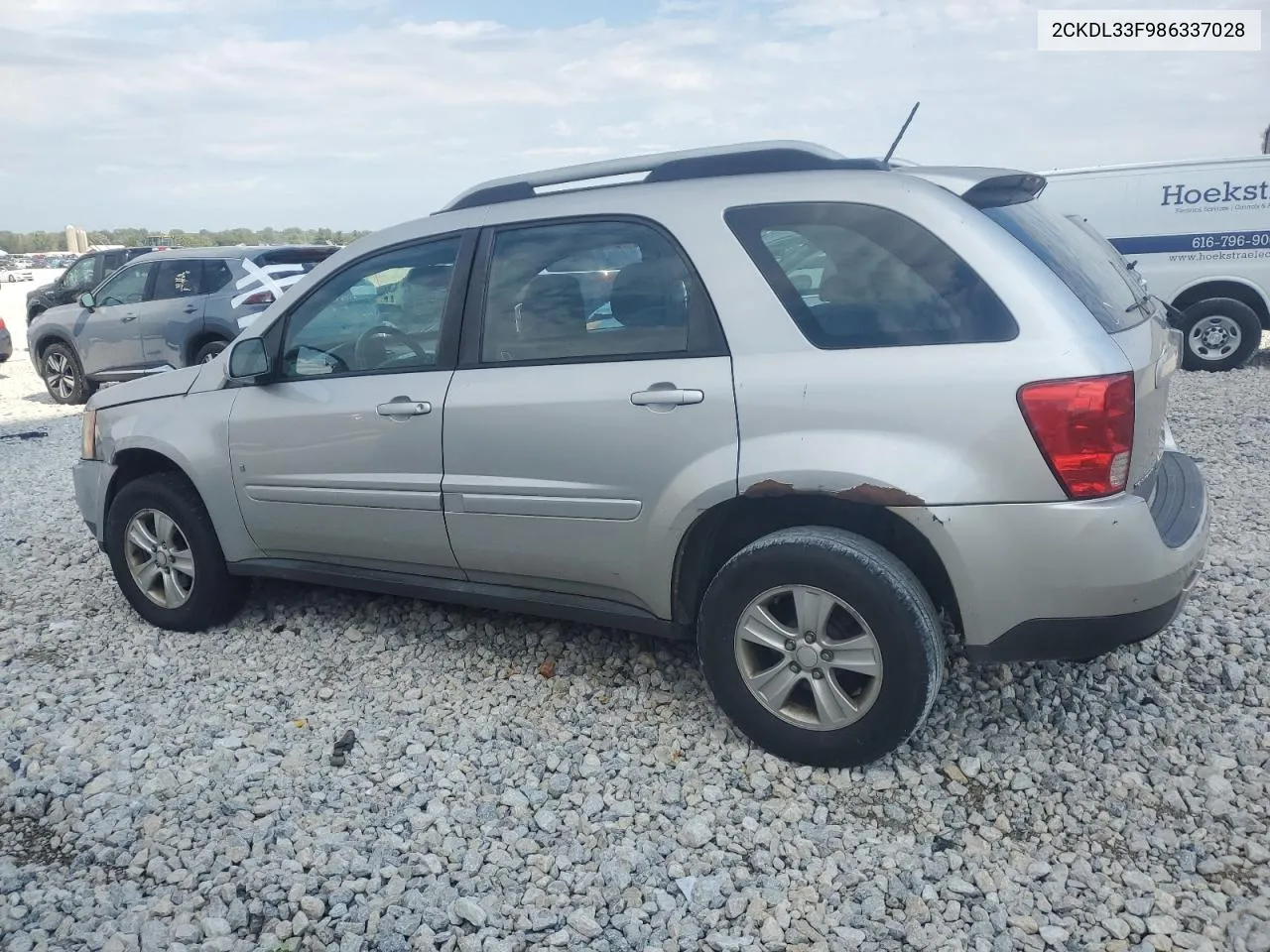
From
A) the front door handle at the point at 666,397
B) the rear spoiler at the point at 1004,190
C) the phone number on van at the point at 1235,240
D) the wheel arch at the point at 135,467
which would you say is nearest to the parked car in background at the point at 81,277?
the wheel arch at the point at 135,467

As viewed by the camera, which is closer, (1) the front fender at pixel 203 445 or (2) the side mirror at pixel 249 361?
(2) the side mirror at pixel 249 361

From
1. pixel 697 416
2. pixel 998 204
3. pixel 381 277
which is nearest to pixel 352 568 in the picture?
pixel 381 277

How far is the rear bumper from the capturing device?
8.75ft

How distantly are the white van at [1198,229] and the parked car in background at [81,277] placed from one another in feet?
42.8

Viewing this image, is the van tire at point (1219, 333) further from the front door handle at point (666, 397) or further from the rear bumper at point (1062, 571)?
the front door handle at point (666, 397)

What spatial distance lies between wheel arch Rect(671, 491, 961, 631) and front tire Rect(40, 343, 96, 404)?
1080cm

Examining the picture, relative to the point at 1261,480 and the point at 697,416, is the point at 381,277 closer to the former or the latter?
the point at 697,416

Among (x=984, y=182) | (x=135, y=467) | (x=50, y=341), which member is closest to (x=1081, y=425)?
(x=984, y=182)

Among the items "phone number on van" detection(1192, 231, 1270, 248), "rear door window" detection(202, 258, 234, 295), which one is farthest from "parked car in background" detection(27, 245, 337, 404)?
"phone number on van" detection(1192, 231, 1270, 248)

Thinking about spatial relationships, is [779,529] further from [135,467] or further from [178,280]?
[178,280]

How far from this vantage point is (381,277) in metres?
3.88

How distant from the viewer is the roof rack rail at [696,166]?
318cm

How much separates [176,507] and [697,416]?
97.1 inches

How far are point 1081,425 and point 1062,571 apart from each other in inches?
15.7
